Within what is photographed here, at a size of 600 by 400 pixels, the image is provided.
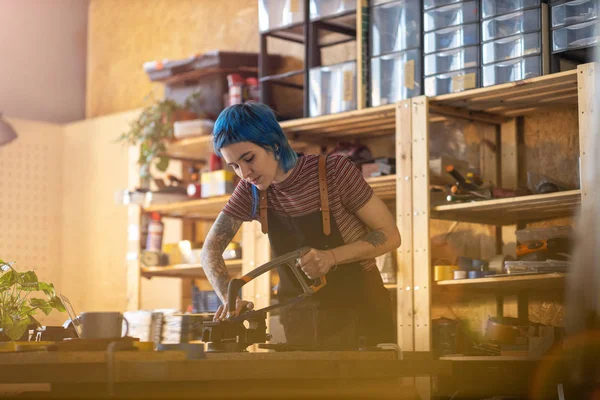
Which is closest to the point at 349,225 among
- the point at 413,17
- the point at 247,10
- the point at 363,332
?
the point at 363,332

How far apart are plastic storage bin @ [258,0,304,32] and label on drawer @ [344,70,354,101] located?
1.60 feet

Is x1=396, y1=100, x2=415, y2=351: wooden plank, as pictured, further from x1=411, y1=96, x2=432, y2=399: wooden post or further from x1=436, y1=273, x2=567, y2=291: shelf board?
x1=436, y1=273, x2=567, y2=291: shelf board

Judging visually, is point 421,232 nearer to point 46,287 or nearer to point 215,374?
point 46,287

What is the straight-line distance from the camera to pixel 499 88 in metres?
3.99

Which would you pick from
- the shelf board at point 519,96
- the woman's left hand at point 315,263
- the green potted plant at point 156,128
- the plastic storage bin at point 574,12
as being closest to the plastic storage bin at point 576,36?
the plastic storage bin at point 574,12

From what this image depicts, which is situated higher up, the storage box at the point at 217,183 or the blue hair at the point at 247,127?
the storage box at the point at 217,183

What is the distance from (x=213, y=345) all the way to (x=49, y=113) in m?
4.83

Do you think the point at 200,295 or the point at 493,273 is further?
the point at 200,295

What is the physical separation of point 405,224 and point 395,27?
96 cm

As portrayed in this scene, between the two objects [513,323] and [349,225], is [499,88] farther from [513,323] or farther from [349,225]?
[349,225]

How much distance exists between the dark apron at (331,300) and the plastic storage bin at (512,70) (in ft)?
4.48

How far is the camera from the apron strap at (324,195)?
296 cm

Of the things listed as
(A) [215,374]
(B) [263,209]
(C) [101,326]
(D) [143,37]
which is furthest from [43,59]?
(A) [215,374]

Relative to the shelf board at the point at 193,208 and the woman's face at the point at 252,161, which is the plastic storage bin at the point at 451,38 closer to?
the shelf board at the point at 193,208
